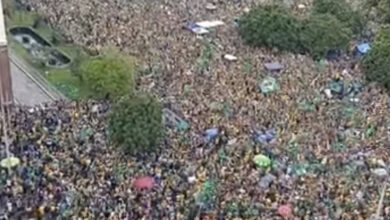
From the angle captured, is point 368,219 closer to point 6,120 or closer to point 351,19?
point 6,120

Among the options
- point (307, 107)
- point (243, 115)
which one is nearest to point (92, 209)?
point (243, 115)

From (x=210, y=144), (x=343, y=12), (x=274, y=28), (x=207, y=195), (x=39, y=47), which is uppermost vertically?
(x=343, y=12)

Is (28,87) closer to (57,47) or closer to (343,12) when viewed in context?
(57,47)

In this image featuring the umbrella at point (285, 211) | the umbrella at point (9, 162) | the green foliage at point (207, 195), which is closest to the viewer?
the umbrella at point (285, 211)

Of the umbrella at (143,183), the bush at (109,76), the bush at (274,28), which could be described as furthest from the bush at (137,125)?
the bush at (274,28)

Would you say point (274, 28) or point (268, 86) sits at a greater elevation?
point (274, 28)

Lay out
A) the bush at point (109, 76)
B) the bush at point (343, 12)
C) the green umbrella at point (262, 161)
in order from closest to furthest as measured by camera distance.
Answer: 1. the green umbrella at point (262, 161)
2. the bush at point (109, 76)
3. the bush at point (343, 12)

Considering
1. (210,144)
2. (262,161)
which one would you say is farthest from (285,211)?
(210,144)

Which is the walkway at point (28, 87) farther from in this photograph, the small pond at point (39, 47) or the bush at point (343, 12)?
the bush at point (343, 12)
